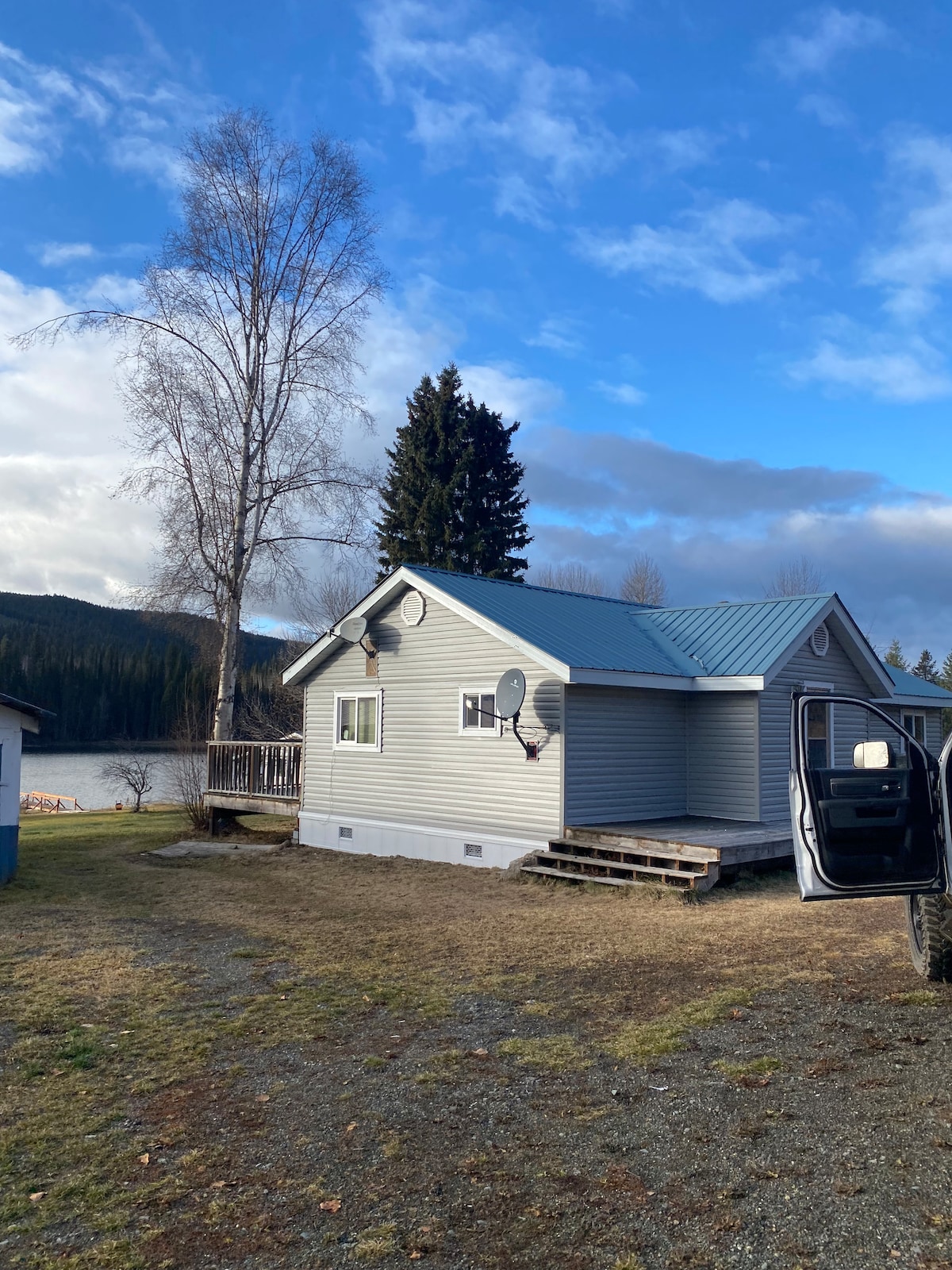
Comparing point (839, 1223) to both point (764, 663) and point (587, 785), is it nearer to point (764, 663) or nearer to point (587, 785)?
point (587, 785)

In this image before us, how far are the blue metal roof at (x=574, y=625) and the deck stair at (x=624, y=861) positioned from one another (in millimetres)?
2190

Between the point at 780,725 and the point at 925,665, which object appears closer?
the point at 780,725

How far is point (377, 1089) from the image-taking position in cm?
477

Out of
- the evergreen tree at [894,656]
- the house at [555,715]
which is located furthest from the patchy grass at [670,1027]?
the evergreen tree at [894,656]

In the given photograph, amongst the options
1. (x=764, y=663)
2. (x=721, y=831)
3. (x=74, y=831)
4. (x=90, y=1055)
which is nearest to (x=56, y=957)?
(x=90, y=1055)

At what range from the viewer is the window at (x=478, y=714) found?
44.1 ft

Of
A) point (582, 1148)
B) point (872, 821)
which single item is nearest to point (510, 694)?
point (872, 821)

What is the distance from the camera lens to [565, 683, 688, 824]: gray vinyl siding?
12664 millimetres

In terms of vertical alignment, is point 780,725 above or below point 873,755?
above

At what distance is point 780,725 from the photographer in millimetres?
13859

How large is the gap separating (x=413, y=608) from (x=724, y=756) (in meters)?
5.09

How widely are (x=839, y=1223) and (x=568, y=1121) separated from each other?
132 centimetres

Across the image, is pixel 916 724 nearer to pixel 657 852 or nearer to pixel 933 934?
pixel 657 852

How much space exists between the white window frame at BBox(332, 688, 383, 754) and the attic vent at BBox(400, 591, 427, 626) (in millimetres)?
1301
